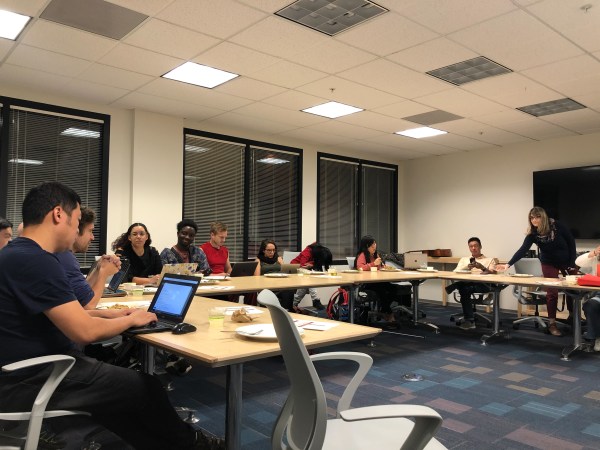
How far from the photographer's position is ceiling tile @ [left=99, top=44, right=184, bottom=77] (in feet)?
12.9

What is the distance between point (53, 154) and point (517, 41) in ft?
16.0

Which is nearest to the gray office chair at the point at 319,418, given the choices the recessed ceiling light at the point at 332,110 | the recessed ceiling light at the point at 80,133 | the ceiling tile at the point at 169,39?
the ceiling tile at the point at 169,39

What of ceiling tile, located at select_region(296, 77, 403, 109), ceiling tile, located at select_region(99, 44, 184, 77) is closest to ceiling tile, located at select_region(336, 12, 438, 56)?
ceiling tile, located at select_region(296, 77, 403, 109)

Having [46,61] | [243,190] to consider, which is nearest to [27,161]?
[46,61]

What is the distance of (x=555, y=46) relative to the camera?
12.2 ft

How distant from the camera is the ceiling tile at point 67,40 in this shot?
352 cm

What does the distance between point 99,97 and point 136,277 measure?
2448 millimetres

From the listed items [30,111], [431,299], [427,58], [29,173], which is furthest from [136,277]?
[431,299]

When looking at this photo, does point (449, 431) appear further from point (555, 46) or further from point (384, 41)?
point (555, 46)

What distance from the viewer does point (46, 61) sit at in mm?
4176

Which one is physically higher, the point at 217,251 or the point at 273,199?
the point at 273,199

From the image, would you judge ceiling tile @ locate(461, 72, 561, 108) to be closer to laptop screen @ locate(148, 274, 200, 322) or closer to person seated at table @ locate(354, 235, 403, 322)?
person seated at table @ locate(354, 235, 403, 322)

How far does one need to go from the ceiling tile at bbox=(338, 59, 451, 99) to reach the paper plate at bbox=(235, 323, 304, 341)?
298cm

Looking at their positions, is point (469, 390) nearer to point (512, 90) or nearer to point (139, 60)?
point (512, 90)
